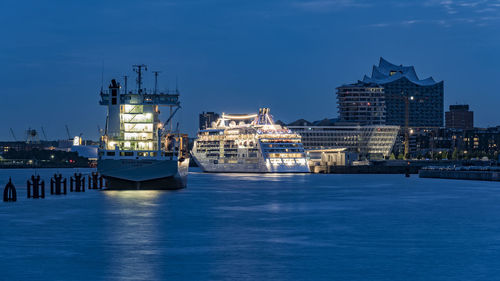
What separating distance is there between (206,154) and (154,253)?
488 ft

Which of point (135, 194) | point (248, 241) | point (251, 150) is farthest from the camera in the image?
point (251, 150)

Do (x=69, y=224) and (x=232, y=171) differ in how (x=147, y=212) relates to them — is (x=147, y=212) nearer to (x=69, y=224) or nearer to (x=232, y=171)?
(x=69, y=224)

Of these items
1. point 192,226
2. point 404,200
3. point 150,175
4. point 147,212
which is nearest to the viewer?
point 192,226

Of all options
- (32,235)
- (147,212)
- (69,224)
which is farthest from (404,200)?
(32,235)

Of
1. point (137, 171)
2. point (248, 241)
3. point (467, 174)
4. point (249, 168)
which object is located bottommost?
point (248, 241)

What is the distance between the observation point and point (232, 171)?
17075 centimetres

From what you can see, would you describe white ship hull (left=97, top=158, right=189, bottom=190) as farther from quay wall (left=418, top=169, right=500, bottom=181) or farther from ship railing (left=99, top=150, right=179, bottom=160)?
quay wall (left=418, top=169, right=500, bottom=181)

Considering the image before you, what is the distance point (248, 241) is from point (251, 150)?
427ft

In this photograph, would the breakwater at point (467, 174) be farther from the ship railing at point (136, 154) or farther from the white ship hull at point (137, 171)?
the ship railing at point (136, 154)

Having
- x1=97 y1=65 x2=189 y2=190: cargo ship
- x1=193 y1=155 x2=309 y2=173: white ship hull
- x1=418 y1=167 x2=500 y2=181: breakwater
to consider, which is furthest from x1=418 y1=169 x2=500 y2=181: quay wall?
x1=97 y1=65 x2=189 y2=190: cargo ship

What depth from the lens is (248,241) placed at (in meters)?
34.9

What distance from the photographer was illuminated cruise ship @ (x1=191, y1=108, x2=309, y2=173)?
161125mm

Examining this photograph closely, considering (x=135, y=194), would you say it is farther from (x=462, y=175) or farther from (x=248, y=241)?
(x=462, y=175)

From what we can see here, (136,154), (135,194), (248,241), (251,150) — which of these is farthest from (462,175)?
(248,241)
